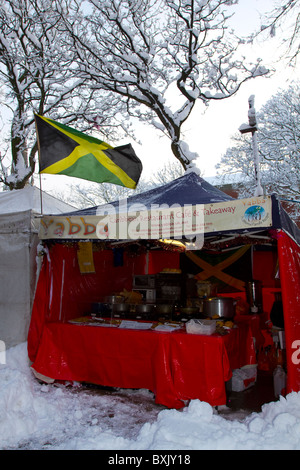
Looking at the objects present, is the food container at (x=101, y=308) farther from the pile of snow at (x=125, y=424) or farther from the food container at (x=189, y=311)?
the pile of snow at (x=125, y=424)

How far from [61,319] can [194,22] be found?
34.5 feet

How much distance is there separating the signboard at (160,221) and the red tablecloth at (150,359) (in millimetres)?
1415

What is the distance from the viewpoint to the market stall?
4.22 metres

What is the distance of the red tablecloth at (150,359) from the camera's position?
446 centimetres

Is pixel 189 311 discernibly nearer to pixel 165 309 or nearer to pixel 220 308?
pixel 165 309

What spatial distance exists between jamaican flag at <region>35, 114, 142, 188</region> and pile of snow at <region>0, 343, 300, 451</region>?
10.0 ft

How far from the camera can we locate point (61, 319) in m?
6.09

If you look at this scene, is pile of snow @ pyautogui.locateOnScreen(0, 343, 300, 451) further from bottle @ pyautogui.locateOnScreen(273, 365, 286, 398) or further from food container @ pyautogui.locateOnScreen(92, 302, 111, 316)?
food container @ pyautogui.locateOnScreen(92, 302, 111, 316)

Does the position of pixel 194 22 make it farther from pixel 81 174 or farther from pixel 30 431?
pixel 30 431

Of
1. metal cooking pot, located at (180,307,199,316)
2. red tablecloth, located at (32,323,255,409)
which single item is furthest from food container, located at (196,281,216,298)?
red tablecloth, located at (32,323,255,409)

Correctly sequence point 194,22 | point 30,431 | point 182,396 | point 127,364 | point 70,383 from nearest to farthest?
point 30,431
point 182,396
point 127,364
point 70,383
point 194,22

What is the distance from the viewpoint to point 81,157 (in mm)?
5328

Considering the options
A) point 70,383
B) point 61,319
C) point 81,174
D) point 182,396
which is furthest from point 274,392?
point 81,174
